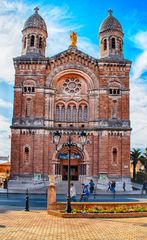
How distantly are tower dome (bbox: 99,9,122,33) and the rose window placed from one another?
8.34 m

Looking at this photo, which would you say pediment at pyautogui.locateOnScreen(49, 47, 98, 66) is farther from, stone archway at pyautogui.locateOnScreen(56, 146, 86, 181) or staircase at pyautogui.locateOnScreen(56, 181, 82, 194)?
staircase at pyautogui.locateOnScreen(56, 181, 82, 194)

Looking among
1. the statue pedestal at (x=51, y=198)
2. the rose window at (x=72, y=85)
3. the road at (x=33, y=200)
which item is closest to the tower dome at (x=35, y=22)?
the rose window at (x=72, y=85)

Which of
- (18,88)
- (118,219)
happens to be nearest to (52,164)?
(18,88)

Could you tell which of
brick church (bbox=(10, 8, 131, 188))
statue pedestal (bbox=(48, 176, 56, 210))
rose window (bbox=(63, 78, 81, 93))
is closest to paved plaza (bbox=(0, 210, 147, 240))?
statue pedestal (bbox=(48, 176, 56, 210))

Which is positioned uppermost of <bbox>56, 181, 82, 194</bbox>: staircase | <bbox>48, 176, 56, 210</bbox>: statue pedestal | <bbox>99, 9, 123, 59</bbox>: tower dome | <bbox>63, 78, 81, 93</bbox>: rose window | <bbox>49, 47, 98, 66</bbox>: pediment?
<bbox>99, 9, 123, 59</bbox>: tower dome

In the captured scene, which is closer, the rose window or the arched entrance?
the arched entrance

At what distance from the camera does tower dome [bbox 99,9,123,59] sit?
44781mm

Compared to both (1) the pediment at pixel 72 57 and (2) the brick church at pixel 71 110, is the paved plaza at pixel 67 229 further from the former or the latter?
(1) the pediment at pixel 72 57

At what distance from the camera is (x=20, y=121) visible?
4169cm

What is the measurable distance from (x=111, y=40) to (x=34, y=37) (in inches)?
417

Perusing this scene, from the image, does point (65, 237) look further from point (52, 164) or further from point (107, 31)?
point (107, 31)

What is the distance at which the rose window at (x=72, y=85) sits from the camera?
145 feet

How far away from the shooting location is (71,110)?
43.7 meters

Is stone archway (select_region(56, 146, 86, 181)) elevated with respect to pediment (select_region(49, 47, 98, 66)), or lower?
lower
